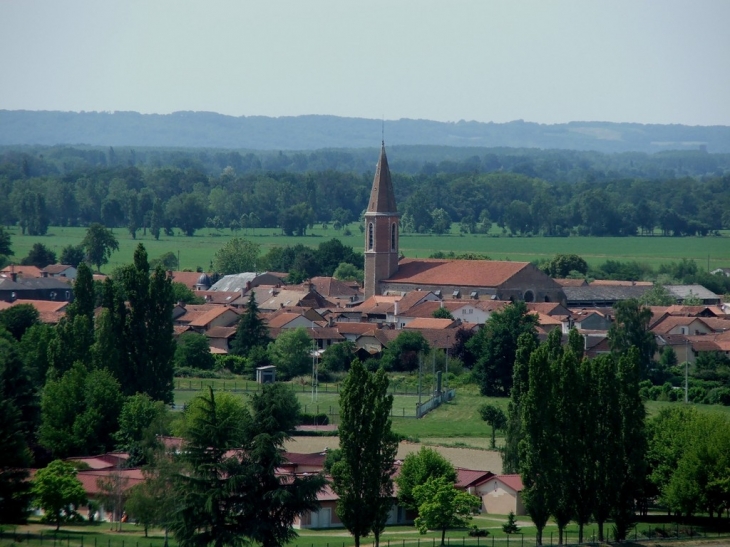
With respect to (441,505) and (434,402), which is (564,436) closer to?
(441,505)

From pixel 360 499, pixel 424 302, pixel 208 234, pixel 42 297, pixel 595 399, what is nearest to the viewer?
pixel 360 499

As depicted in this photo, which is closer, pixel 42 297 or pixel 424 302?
pixel 424 302

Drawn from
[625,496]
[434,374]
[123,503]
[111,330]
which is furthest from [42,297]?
[625,496]

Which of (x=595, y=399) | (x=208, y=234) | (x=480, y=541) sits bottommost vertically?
(x=208, y=234)

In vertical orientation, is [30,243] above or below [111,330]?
below

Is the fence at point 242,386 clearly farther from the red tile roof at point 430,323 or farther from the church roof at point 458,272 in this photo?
the church roof at point 458,272

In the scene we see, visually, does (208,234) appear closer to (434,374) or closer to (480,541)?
(434,374)

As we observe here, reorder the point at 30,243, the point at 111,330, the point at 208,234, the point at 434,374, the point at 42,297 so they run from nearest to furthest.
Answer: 1. the point at 111,330
2. the point at 434,374
3. the point at 42,297
4. the point at 30,243
5. the point at 208,234

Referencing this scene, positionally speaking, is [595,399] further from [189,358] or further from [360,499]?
[189,358]
